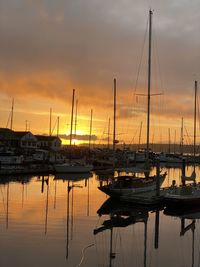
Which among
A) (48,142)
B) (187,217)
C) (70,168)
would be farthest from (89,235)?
(48,142)

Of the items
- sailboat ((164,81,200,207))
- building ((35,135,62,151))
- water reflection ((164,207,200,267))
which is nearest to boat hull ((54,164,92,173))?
sailboat ((164,81,200,207))

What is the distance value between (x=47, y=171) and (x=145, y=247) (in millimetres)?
45564

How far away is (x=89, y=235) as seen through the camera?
24.3 metres

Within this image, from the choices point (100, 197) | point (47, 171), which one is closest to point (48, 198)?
point (100, 197)

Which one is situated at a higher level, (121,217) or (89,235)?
(121,217)

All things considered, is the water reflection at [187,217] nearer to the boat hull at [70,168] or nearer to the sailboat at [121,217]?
the sailboat at [121,217]

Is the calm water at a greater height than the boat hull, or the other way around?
the boat hull

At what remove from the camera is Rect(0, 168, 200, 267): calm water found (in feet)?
64.0

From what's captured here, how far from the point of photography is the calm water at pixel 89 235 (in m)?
19.5

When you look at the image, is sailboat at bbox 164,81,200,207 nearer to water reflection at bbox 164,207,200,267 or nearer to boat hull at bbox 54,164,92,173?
water reflection at bbox 164,207,200,267

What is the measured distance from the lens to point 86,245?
2200cm

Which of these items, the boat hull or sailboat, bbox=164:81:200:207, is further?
the boat hull

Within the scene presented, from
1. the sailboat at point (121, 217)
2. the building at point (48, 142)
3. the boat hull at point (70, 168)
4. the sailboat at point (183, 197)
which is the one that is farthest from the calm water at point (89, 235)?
the building at point (48, 142)

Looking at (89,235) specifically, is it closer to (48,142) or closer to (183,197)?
(183,197)
